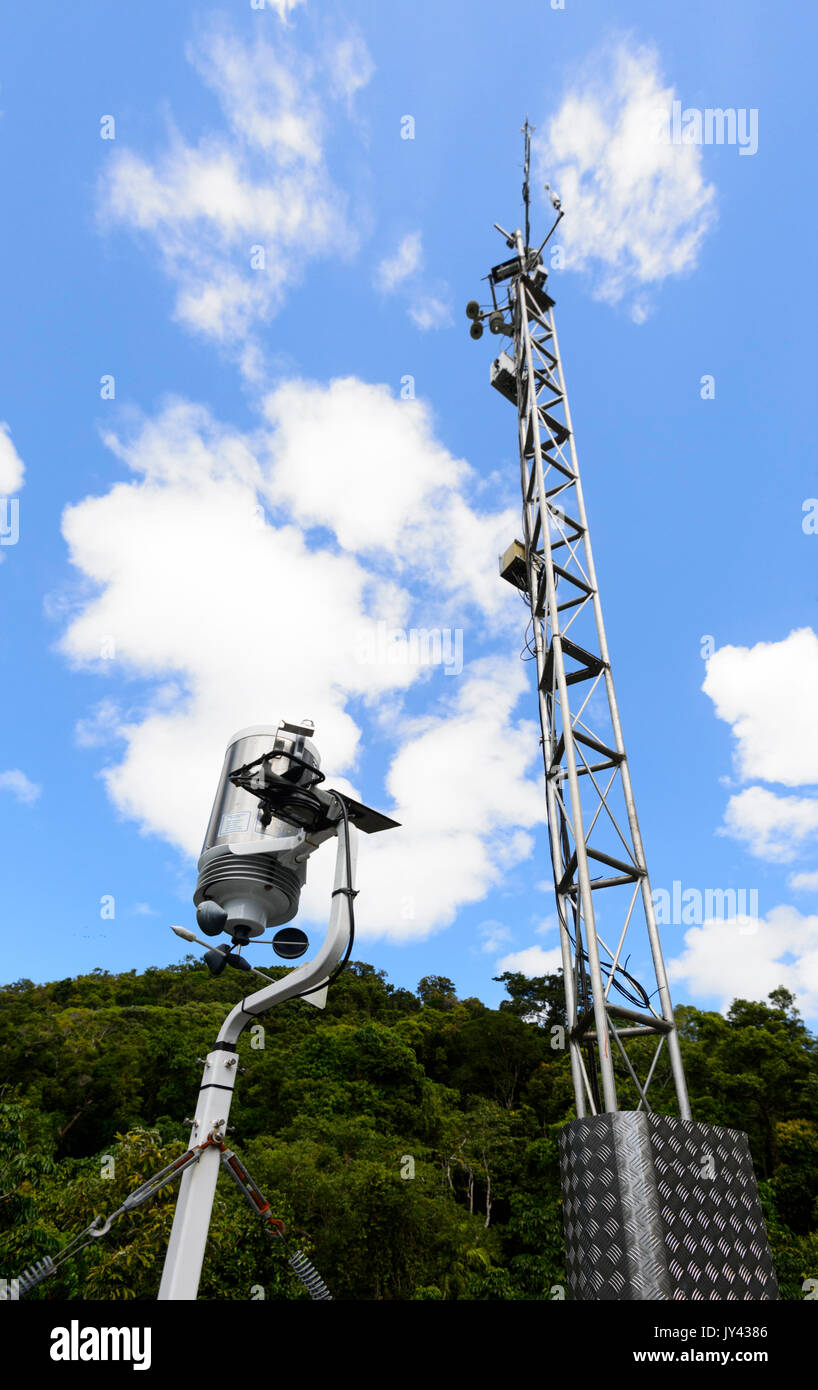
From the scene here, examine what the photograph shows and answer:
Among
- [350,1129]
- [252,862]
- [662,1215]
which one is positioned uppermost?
[252,862]

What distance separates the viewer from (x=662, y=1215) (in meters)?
3.62

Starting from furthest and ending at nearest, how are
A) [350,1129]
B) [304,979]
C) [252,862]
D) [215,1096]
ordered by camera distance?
[350,1129], [252,862], [304,979], [215,1096]

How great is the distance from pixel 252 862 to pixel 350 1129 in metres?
20.4

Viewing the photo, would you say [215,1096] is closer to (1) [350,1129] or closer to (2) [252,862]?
(2) [252,862]

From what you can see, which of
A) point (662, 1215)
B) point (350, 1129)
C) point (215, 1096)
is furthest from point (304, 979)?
point (350, 1129)

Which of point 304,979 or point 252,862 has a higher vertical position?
point 252,862

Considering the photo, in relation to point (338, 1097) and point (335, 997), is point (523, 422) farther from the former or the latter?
point (335, 997)

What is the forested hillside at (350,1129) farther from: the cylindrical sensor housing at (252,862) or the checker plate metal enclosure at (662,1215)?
the cylindrical sensor housing at (252,862)

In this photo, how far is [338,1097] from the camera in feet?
84.1

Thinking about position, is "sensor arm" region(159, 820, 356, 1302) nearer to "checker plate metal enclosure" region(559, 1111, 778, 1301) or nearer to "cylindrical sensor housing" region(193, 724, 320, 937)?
"cylindrical sensor housing" region(193, 724, 320, 937)

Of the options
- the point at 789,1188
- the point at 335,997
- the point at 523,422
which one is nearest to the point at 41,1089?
the point at 335,997

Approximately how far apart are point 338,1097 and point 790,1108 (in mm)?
14843

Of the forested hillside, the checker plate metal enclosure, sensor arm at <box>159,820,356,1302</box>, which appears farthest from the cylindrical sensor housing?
the forested hillside
